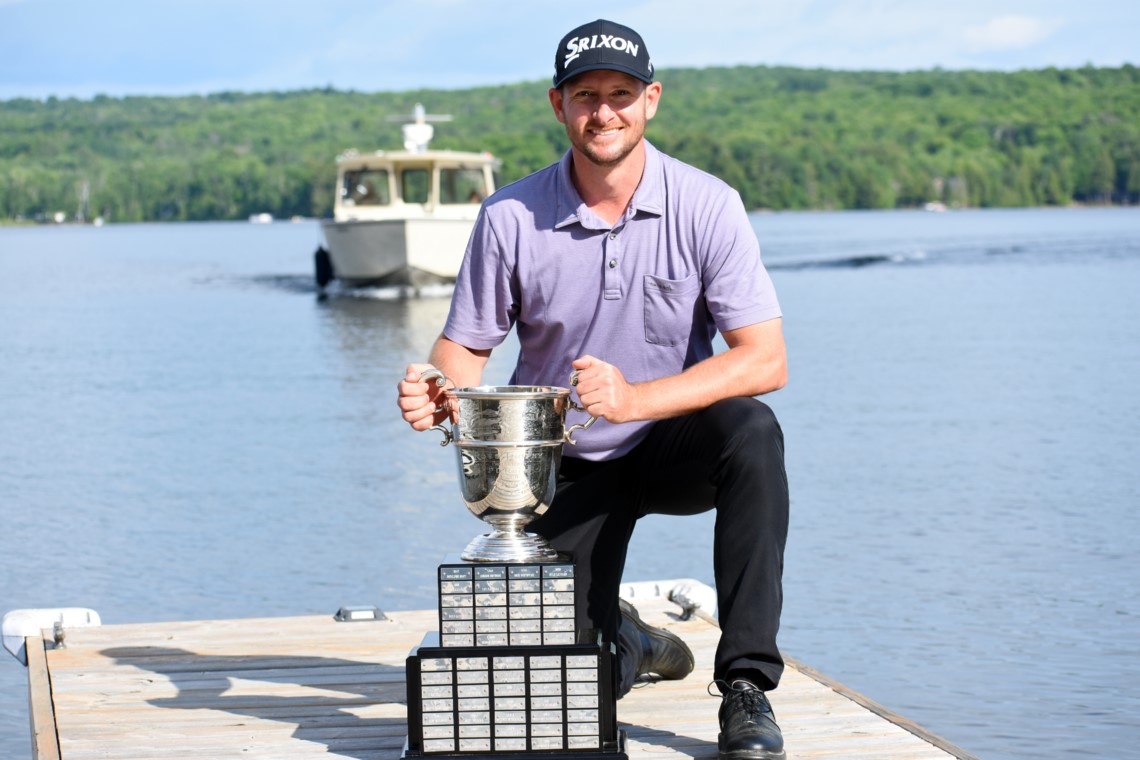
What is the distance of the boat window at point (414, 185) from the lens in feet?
93.8

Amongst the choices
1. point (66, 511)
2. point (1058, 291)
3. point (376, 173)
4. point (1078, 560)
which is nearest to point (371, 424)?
point (66, 511)

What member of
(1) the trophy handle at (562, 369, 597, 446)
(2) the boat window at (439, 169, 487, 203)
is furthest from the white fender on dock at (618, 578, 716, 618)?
(2) the boat window at (439, 169, 487, 203)

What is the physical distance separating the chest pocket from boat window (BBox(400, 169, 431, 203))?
25.3m

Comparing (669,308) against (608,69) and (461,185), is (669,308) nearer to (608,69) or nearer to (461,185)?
(608,69)

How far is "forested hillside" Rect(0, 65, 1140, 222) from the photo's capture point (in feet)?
355

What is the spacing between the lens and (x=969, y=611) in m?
6.74

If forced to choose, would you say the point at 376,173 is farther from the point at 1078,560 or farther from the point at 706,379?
the point at 706,379

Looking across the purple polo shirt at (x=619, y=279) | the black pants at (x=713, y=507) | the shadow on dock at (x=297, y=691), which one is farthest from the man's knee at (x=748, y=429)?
the shadow on dock at (x=297, y=691)

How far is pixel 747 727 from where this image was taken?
317cm

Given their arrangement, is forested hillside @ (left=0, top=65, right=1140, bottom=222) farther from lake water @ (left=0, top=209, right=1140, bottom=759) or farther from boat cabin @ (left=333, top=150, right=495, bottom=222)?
lake water @ (left=0, top=209, right=1140, bottom=759)

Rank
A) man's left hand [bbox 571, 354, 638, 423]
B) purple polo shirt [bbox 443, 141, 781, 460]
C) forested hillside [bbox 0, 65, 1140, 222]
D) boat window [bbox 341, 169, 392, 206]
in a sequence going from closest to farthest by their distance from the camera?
man's left hand [bbox 571, 354, 638, 423], purple polo shirt [bbox 443, 141, 781, 460], boat window [bbox 341, 169, 392, 206], forested hillside [bbox 0, 65, 1140, 222]

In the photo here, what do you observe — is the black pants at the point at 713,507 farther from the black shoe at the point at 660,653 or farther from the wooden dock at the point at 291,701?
the wooden dock at the point at 291,701

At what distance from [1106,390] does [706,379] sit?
12421 millimetres

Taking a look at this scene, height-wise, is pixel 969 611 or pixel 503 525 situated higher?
pixel 503 525
